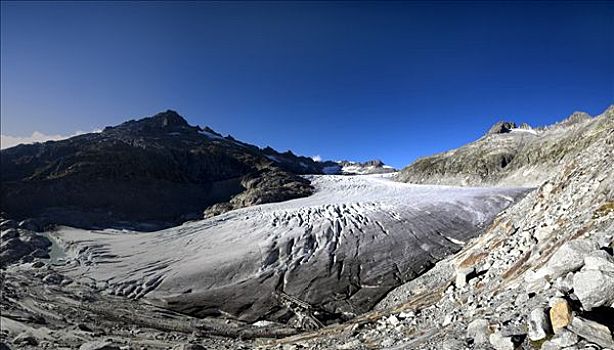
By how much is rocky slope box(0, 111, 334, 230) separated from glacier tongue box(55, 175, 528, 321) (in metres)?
16.8

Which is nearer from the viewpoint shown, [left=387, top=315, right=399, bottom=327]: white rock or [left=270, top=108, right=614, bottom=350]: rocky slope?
[left=270, top=108, right=614, bottom=350]: rocky slope

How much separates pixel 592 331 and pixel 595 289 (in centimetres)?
92

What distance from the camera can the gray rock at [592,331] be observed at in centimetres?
709

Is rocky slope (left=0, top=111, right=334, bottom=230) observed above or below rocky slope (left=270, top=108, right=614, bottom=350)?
above

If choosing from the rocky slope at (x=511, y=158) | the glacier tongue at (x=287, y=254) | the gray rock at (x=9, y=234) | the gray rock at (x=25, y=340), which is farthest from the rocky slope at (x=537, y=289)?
the gray rock at (x=9, y=234)

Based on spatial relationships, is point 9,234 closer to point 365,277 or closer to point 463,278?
point 365,277

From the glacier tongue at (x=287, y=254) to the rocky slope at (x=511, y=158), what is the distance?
1554 centimetres

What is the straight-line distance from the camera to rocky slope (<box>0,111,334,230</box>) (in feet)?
211

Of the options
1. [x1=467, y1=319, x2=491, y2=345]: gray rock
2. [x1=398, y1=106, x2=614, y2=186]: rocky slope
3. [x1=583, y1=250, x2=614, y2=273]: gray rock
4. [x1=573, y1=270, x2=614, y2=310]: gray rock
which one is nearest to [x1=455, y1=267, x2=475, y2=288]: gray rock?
[x1=467, y1=319, x2=491, y2=345]: gray rock

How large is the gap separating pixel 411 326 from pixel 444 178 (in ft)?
229

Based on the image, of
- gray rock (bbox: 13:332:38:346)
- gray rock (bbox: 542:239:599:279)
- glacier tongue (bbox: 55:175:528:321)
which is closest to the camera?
gray rock (bbox: 542:239:599:279)

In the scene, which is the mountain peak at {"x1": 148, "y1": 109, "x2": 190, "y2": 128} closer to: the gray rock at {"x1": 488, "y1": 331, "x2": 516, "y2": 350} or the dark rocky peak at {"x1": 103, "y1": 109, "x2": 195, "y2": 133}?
the dark rocky peak at {"x1": 103, "y1": 109, "x2": 195, "y2": 133}

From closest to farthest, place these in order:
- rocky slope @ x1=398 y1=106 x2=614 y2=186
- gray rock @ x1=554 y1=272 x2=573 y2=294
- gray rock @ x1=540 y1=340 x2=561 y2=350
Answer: gray rock @ x1=540 y1=340 x2=561 y2=350 < gray rock @ x1=554 y1=272 x2=573 y2=294 < rocky slope @ x1=398 y1=106 x2=614 y2=186

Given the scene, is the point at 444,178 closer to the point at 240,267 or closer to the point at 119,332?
the point at 240,267
